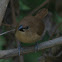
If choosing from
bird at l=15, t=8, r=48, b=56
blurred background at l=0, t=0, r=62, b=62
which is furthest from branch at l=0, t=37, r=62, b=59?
blurred background at l=0, t=0, r=62, b=62

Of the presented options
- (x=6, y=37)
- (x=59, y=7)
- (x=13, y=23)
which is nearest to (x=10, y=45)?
(x=6, y=37)

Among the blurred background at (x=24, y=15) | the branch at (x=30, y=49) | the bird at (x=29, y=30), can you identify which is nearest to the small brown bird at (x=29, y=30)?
the bird at (x=29, y=30)

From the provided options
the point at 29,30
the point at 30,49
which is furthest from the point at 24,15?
the point at 30,49

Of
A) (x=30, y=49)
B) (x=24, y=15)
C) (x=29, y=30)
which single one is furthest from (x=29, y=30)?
(x=24, y=15)

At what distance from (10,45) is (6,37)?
12 cm

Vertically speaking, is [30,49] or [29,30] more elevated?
[29,30]

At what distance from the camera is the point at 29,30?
2.42 metres

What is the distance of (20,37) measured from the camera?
94.3 inches

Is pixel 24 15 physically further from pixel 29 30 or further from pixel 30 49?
pixel 30 49

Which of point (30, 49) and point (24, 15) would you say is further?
point (24, 15)

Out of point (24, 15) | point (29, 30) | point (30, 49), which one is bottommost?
point (30, 49)

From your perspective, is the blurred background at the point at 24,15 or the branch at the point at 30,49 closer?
the branch at the point at 30,49

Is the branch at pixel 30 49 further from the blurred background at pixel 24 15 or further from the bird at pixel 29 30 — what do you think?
the blurred background at pixel 24 15

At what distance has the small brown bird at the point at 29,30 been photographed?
2363 millimetres
